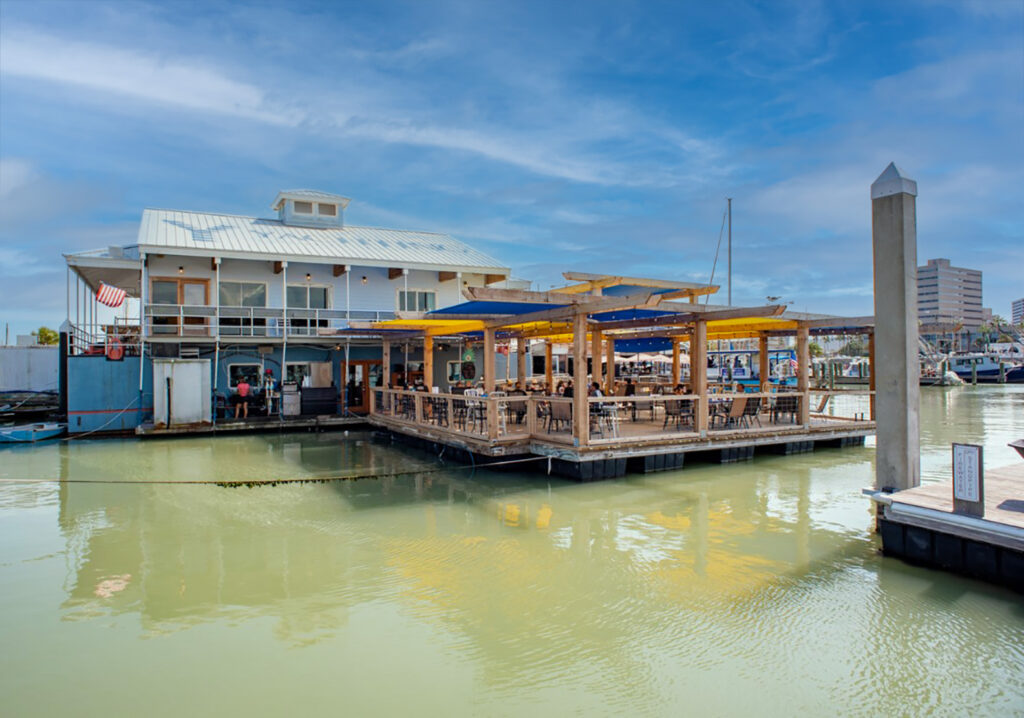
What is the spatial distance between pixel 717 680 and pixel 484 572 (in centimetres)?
323

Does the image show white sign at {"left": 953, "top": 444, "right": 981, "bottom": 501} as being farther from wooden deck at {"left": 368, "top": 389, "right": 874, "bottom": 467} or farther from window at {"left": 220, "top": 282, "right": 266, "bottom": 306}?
Answer: window at {"left": 220, "top": 282, "right": 266, "bottom": 306}

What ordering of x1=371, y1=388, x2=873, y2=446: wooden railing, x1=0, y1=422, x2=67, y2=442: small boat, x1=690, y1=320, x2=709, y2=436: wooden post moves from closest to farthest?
x1=371, y1=388, x2=873, y2=446: wooden railing
x1=690, y1=320, x2=709, y2=436: wooden post
x1=0, y1=422, x2=67, y2=442: small boat

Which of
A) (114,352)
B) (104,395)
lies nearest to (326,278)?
(114,352)

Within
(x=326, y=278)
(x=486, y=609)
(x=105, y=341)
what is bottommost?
(x=486, y=609)

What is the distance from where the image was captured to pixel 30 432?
750 inches

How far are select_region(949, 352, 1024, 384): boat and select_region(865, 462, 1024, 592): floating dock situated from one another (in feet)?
189

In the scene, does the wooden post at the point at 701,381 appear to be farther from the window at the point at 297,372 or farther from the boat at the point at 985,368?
the boat at the point at 985,368

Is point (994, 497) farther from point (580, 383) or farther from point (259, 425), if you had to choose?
point (259, 425)

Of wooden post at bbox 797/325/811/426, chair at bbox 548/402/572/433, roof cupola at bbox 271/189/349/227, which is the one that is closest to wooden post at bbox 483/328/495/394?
chair at bbox 548/402/572/433

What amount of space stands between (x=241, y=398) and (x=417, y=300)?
780 centimetres

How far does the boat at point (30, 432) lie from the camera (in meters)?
18.9

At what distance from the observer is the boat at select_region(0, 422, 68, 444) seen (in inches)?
742

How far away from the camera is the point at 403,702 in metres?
4.82

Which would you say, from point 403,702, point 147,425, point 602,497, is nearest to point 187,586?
point 403,702
